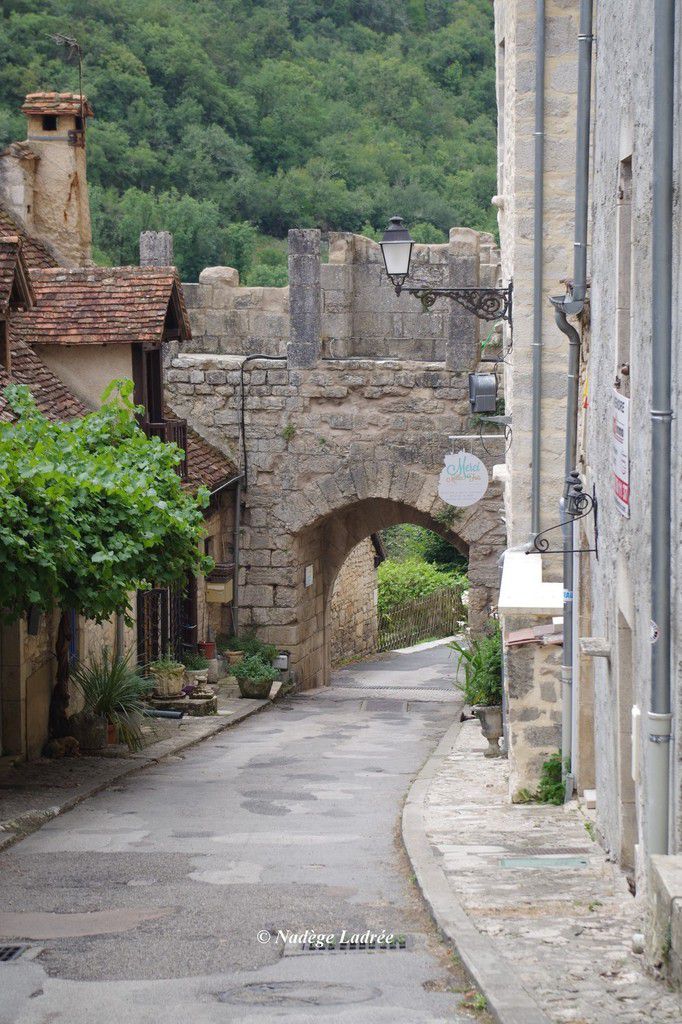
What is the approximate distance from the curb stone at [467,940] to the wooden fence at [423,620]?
18.5m

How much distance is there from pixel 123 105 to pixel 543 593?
35.0m

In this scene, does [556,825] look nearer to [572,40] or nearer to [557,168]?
[557,168]

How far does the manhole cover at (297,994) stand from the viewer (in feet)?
18.3

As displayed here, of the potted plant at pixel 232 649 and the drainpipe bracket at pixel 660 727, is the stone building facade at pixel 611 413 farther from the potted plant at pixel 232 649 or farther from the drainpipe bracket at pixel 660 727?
the potted plant at pixel 232 649

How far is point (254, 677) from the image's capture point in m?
18.3

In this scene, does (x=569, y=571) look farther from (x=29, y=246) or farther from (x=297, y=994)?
(x=29, y=246)

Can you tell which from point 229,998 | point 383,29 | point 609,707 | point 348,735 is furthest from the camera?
point 383,29

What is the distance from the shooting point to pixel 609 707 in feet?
25.4

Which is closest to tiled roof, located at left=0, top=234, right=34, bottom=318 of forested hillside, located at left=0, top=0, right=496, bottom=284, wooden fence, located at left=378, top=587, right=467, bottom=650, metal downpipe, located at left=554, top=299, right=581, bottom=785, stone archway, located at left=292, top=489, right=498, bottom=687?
metal downpipe, located at left=554, top=299, right=581, bottom=785

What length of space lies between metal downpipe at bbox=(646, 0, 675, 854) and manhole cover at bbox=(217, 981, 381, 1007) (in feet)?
4.35

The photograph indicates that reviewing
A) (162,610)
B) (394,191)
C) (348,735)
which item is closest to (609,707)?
(348,735)

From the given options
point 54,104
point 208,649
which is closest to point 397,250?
point 208,649

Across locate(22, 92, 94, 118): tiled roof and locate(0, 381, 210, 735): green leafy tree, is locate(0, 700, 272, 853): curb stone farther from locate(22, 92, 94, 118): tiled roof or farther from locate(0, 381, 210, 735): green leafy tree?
locate(22, 92, 94, 118): tiled roof

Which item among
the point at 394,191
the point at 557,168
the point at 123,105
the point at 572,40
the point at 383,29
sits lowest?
the point at 557,168
